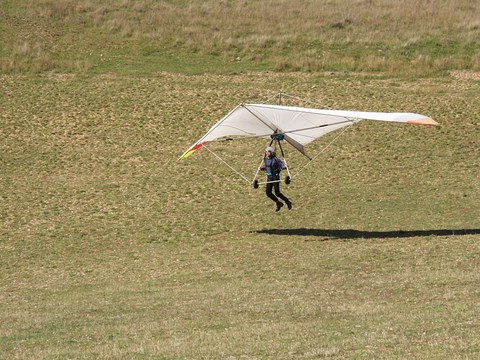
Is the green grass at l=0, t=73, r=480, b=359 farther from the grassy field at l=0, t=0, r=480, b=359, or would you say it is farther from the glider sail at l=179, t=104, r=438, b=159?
the glider sail at l=179, t=104, r=438, b=159

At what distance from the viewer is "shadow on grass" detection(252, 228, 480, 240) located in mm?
22531

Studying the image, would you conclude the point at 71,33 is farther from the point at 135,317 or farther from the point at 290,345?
the point at 290,345

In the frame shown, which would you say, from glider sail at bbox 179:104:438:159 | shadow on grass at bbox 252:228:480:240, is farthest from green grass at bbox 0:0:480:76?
shadow on grass at bbox 252:228:480:240

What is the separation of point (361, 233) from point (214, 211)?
4566 millimetres

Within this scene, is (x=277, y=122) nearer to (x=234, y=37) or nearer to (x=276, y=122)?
(x=276, y=122)

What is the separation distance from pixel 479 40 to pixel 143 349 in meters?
34.4

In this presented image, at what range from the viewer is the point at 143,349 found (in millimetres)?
13695

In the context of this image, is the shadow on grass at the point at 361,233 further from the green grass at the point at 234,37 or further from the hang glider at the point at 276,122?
the green grass at the point at 234,37

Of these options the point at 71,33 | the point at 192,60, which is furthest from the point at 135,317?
the point at 71,33

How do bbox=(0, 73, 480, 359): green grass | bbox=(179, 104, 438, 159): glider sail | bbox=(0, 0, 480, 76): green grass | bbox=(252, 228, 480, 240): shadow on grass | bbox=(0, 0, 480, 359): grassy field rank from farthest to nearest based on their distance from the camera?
bbox=(0, 0, 480, 76): green grass
bbox=(179, 104, 438, 159): glider sail
bbox=(252, 228, 480, 240): shadow on grass
bbox=(0, 0, 480, 359): grassy field
bbox=(0, 73, 480, 359): green grass

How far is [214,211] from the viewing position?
26.0 metres

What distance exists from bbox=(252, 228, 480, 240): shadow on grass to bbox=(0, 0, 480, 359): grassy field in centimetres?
11

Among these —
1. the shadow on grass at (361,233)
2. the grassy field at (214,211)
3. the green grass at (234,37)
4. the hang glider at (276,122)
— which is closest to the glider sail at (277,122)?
the hang glider at (276,122)

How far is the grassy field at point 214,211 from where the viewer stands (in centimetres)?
1487
